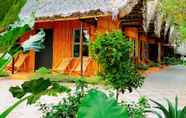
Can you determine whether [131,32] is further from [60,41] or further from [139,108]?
[139,108]

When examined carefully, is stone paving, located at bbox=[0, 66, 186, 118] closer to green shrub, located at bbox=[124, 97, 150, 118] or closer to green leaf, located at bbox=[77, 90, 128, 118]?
green shrub, located at bbox=[124, 97, 150, 118]

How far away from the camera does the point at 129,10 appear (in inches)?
668

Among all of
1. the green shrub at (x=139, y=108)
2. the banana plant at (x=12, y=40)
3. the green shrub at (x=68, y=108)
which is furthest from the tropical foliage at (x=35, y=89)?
the green shrub at (x=139, y=108)

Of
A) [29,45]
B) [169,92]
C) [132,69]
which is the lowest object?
[169,92]

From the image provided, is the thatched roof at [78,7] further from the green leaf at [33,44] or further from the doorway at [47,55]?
the green leaf at [33,44]

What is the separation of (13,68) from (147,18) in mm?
5712

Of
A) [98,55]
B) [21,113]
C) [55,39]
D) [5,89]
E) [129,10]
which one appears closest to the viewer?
[98,55]

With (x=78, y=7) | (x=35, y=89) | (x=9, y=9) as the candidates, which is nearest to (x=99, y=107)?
(x=9, y=9)

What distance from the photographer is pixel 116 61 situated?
7.32 metres

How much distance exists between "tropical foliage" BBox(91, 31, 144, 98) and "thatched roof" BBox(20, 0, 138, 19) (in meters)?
8.00

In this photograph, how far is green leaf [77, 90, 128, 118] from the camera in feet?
4.77

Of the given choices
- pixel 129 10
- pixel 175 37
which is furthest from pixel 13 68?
pixel 175 37

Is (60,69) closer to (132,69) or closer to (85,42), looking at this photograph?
(85,42)

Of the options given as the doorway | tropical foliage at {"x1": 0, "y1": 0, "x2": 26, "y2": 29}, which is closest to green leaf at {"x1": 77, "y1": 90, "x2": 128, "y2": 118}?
tropical foliage at {"x1": 0, "y1": 0, "x2": 26, "y2": 29}
